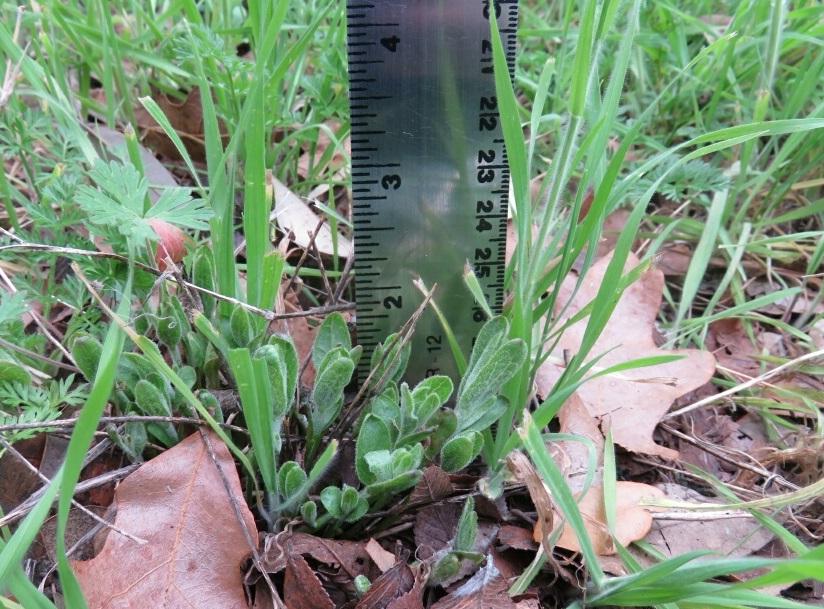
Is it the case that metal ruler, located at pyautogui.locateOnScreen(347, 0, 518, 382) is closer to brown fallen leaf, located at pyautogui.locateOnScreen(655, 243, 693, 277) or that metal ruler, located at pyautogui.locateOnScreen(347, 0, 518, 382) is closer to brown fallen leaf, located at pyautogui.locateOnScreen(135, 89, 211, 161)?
brown fallen leaf, located at pyautogui.locateOnScreen(655, 243, 693, 277)

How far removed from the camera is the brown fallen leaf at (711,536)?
1.20m

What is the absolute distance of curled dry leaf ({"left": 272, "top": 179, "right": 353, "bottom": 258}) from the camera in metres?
1.60

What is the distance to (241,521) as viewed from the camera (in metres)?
1.01

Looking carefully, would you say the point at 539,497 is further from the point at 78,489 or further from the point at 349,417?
the point at 78,489

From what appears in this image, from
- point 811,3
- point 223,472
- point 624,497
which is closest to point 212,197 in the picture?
point 223,472

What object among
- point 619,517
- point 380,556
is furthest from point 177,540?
point 619,517

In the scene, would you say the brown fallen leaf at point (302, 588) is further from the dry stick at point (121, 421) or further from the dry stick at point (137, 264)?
the dry stick at point (137, 264)

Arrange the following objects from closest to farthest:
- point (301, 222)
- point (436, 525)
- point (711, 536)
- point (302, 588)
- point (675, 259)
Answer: point (302, 588) < point (436, 525) < point (711, 536) < point (301, 222) < point (675, 259)

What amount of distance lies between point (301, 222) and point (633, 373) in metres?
0.82

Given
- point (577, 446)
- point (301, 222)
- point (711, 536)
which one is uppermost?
point (301, 222)

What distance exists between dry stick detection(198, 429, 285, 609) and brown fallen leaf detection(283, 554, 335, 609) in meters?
0.02

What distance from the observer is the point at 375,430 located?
40.5 inches

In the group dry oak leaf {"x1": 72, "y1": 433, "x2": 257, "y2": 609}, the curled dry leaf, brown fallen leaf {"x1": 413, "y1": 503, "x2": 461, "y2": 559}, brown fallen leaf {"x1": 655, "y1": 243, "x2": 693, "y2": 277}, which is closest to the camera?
dry oak leaf {"x1": 72, "y1": 433, "x2": 257, "y2": 609}

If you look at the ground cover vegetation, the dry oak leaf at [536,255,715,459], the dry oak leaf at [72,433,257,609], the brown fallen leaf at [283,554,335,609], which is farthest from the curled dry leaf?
the brown fallen leaf at [283,554,335,609]
